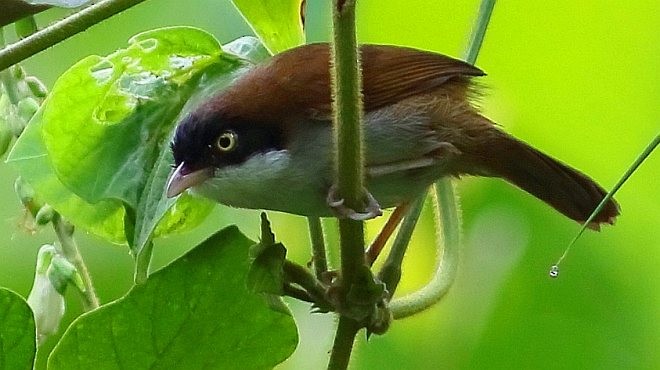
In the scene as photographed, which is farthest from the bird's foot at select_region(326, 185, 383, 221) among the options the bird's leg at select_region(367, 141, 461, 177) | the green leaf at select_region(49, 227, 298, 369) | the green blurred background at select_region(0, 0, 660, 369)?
the green blurred background at select_region(0, 0, 660, 369)

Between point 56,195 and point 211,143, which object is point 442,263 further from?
point 56,195

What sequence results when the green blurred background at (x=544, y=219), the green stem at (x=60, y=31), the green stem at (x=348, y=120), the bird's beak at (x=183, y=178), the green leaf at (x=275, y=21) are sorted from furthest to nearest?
the green blurred background at (x=544, y=219), the green leaf at (x=275, y=21), the bird's beak at (x=183, y=178), the green stem at (x=60, y=31), the green stem at (x=348, y=120)

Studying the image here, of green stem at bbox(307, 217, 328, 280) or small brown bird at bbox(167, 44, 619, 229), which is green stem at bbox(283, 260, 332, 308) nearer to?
green stem at bbox(307, 217, 328, 280)

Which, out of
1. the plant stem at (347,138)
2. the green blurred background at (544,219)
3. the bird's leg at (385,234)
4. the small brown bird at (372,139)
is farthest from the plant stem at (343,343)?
the green blurred background at (544,219)

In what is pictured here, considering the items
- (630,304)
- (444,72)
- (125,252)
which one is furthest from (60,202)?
(630,304)

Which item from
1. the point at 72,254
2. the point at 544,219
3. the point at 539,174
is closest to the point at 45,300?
the point at 72,254

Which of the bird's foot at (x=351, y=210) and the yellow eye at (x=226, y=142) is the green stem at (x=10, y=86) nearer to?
the yellow eye at (x=226, y=142)
